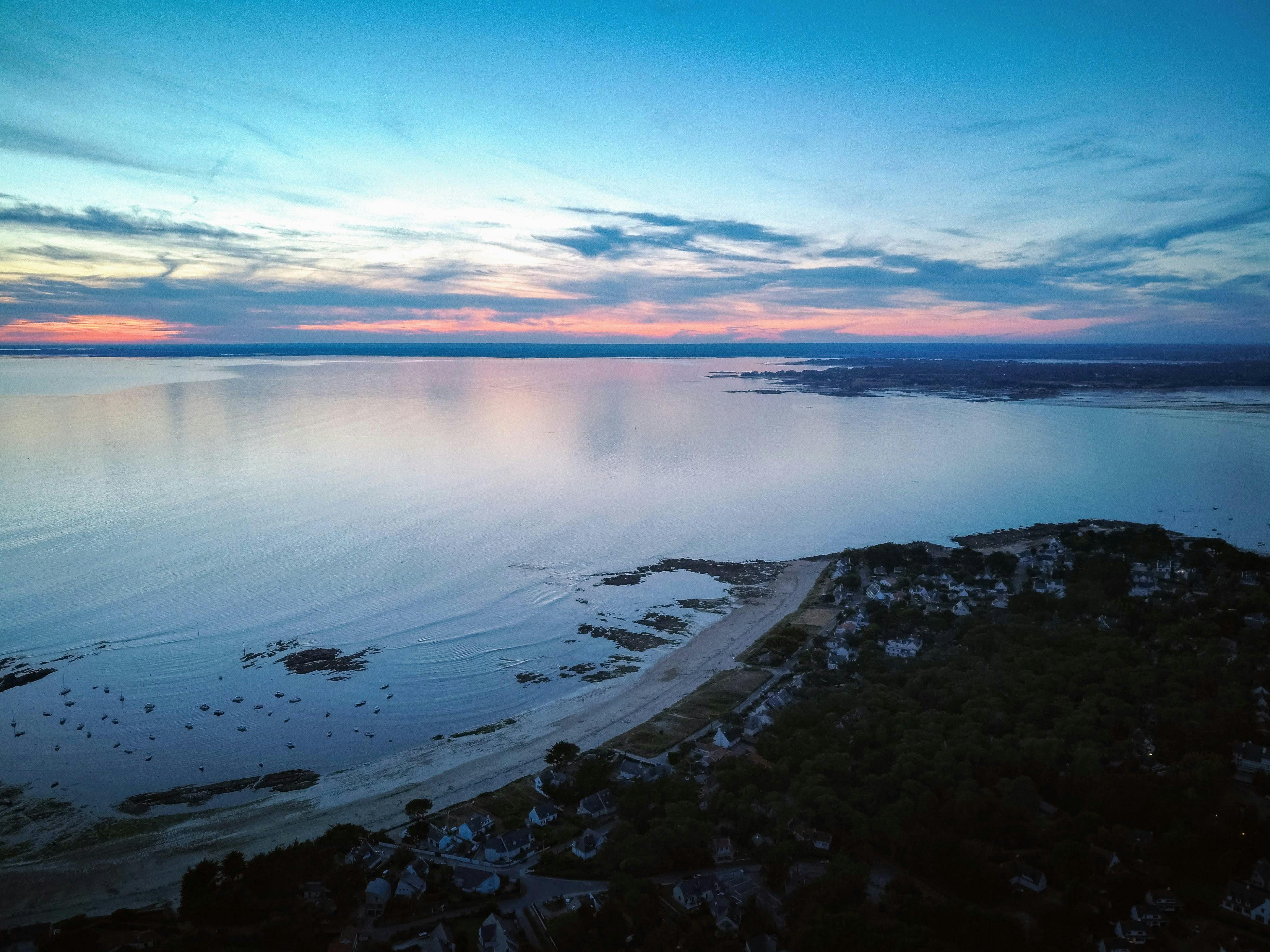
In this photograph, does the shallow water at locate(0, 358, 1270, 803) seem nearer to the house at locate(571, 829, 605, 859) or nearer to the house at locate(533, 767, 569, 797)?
the house at locate(533, 767, 569, 797)

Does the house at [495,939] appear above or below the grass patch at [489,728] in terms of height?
above

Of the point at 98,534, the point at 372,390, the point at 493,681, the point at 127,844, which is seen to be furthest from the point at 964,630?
the point at 372,390

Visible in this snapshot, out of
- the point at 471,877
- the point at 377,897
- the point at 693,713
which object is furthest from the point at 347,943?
the point at 693,713

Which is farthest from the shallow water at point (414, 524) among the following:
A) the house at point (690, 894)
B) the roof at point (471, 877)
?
the house at point (690, 894)

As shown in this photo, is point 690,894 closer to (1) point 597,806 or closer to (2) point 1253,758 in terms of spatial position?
(1) point 597,806

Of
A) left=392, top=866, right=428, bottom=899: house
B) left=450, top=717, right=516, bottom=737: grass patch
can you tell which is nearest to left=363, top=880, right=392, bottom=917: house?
left=392, top=866, right=428, bottom=899: house

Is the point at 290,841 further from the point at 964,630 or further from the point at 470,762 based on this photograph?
the point at 964,630

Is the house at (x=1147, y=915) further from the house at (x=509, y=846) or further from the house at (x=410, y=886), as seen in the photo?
the house at (x=410, y=886)
